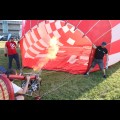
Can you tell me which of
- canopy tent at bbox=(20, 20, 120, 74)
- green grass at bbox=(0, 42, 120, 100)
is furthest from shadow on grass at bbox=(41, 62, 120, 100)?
canopy tent at bbox=(20, 20, 120, 74)

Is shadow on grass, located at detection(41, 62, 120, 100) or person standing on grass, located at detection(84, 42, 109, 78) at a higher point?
person standing on grass, located at detection(84, 42, 109, 78)

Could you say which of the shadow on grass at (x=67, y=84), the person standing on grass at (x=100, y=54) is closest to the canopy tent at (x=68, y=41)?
the person standing on grass at (x=100, y=54)

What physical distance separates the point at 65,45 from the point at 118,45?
289cm

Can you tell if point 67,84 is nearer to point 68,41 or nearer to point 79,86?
point 79,86

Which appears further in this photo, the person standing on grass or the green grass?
the person standing on grass

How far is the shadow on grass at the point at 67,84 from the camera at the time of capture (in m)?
5.80

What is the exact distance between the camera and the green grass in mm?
5734

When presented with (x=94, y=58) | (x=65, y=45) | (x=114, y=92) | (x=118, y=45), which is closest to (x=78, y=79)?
(x=94, y=58)

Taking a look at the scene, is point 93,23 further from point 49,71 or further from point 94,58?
point 49,71

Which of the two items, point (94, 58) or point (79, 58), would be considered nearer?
point (94, 58)

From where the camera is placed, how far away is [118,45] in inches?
331

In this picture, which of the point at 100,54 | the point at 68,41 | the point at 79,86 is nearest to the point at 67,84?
the point at 79,86

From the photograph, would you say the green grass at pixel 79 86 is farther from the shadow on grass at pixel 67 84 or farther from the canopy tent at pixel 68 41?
the canopy tent at pixel 68 41

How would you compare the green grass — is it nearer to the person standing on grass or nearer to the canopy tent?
the person standing on grass
